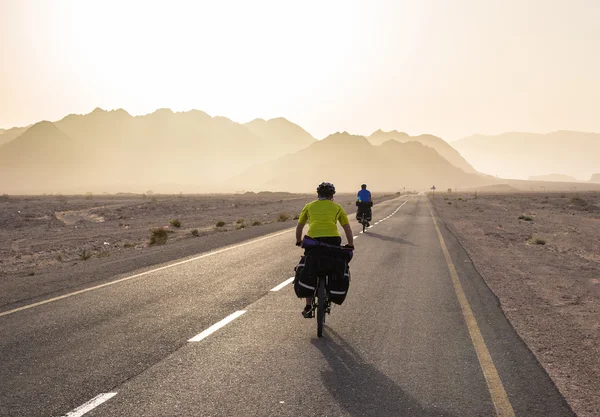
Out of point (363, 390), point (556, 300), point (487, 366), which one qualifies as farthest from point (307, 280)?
point (556, 300)

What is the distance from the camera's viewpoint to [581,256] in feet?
59.5

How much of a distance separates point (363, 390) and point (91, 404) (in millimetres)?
2591

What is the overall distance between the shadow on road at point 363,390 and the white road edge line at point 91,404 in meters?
2.14

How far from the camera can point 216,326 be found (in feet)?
25.7

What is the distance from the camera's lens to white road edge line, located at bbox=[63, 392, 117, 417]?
4.71 meters

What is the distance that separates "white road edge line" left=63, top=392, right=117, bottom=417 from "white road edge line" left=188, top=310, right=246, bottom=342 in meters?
1.99

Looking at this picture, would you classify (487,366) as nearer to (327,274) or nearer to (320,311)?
(320,311)

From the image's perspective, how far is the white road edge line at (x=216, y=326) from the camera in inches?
283

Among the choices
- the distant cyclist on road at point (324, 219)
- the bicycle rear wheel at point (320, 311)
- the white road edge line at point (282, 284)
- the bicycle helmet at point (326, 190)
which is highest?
the bicycle helmet at point (326, 190)

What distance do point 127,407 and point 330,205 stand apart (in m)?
4.15

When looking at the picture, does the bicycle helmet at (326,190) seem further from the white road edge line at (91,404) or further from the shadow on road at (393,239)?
the shadow on road at (393,239)

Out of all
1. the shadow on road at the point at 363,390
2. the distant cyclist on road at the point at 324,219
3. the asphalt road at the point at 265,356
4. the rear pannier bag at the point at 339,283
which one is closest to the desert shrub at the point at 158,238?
the asphalt road at the point at 265,356

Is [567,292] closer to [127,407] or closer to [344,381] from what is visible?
[344,381]

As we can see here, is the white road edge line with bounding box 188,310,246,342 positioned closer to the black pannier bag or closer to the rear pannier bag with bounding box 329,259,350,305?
the black pannier bag
